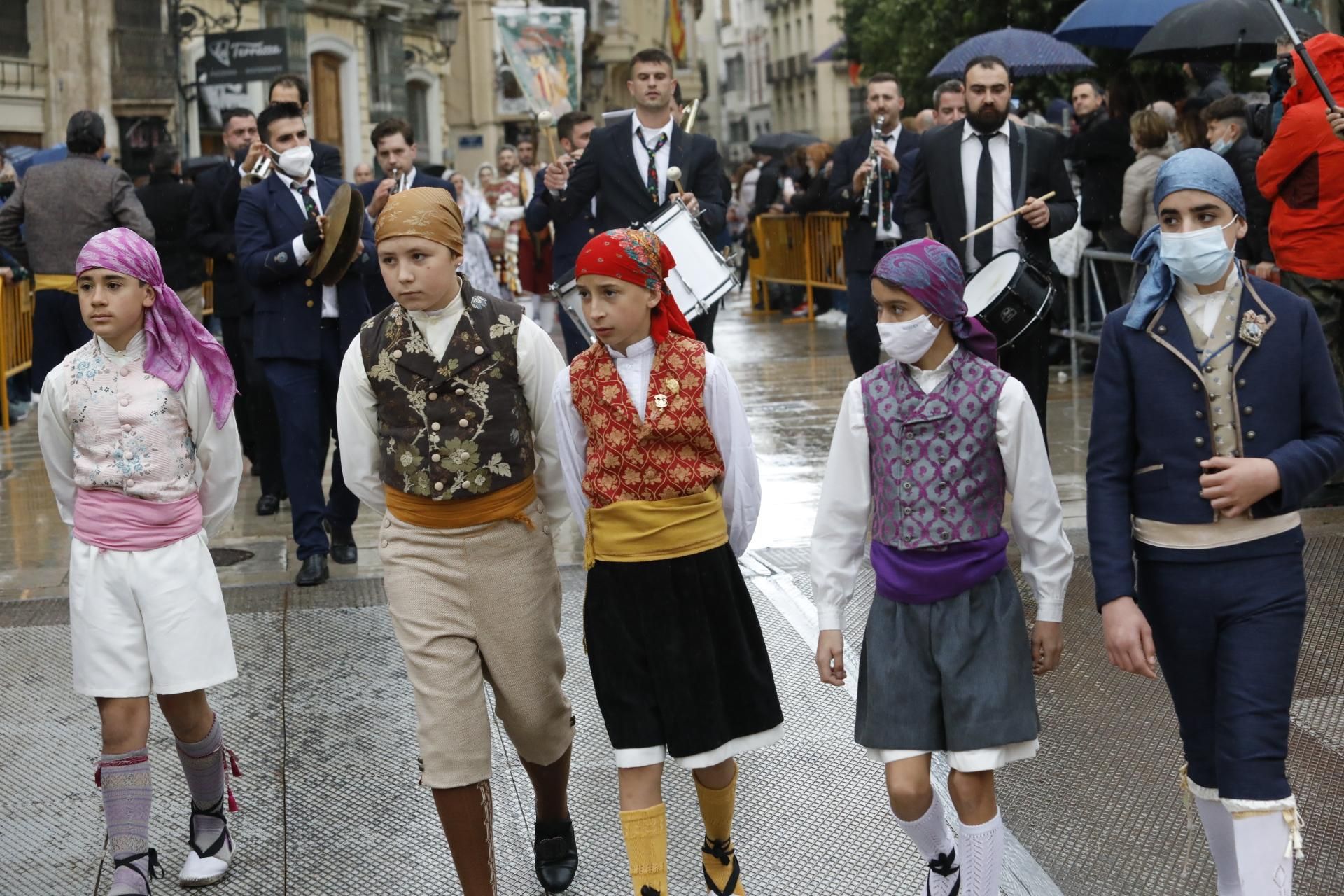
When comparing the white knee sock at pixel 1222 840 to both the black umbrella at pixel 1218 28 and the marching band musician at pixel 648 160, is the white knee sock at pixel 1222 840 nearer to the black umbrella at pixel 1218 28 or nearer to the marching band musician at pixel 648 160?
the marching band musician at pixel 648 160

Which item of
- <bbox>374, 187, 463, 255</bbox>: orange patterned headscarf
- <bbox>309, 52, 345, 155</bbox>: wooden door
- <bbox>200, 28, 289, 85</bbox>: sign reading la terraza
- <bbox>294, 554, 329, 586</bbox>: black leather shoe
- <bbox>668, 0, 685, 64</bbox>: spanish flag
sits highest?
<bbox>668, 0, 685, 64</bbox>: spanish flag

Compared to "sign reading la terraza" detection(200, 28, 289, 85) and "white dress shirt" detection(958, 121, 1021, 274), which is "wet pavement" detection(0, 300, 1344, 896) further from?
"sign reading la terraza" detection(200, 28, 289, 85)

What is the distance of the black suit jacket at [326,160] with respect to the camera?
8.88m

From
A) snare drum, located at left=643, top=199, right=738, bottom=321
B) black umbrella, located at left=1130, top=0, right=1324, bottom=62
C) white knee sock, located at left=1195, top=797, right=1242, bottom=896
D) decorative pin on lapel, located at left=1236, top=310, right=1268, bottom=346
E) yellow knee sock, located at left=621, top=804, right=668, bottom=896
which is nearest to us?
decorative pin on lapel, located at left=1236, top=310, right=1268, bottom=346

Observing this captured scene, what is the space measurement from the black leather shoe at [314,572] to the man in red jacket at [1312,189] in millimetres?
4672

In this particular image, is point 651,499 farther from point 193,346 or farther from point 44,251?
point 44,251

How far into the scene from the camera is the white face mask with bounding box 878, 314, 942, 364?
4027 millimetres

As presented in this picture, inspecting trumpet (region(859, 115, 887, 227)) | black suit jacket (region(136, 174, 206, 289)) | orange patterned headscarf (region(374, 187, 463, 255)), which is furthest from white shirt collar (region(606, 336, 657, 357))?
black suit jacket (region(136, 174, 206, 289))

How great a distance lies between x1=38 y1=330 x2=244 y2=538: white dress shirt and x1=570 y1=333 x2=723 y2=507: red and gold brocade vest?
1.13 metres

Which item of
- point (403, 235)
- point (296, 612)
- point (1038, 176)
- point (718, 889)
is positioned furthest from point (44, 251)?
point (718, 889)

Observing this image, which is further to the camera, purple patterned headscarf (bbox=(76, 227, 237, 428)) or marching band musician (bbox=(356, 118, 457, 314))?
marching band musician (bbox=(356, 118, 457, 314))

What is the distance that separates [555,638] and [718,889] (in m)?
0.76

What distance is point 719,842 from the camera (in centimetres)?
429

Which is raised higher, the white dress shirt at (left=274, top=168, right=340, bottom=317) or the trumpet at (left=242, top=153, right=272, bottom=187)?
the trumpet at (left=242, top=153, right=272, bottom=187)
